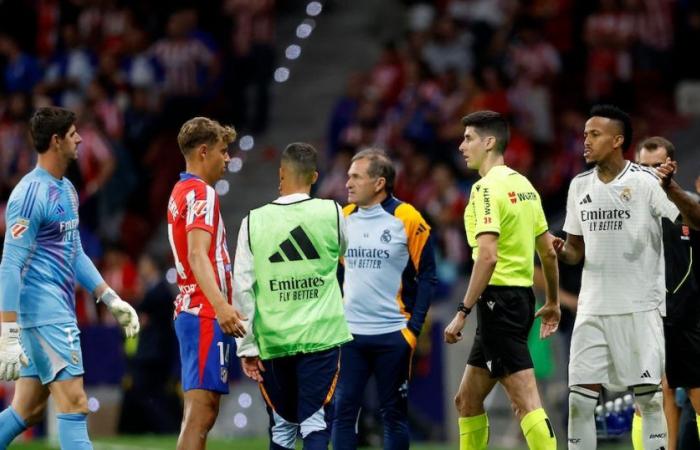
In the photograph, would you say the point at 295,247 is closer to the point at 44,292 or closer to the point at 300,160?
the point at 300,160

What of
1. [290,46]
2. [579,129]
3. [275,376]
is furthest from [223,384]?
[290,46]

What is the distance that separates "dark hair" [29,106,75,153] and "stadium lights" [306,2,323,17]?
14309 mm

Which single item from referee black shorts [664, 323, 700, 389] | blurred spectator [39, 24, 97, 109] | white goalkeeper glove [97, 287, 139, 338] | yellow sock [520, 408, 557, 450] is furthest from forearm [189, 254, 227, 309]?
blurred spectator [39, 24, 97, 109]

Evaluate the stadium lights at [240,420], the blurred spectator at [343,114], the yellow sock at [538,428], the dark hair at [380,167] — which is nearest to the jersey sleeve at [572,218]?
the yellow sock at [538,428]

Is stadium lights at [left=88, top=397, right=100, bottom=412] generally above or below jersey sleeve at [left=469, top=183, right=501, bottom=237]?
below

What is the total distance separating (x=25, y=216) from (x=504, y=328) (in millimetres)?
3065

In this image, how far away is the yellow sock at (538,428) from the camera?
940cm

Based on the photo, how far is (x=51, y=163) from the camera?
30.7 feet

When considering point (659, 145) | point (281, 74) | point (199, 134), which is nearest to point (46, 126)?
point (199, 134)

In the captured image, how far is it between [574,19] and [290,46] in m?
4.73

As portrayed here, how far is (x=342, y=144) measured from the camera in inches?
755

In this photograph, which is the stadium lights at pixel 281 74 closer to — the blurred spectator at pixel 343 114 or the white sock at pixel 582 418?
the blurred spectator at pixel 343 114

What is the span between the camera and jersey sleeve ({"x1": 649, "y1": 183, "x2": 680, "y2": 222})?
934 cm

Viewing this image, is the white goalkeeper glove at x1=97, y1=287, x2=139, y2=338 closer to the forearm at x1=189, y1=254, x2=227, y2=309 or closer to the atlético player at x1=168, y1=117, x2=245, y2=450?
the atlético player at x1=168, y1=117, x2=245, y2=450
